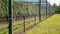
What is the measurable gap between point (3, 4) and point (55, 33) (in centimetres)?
490

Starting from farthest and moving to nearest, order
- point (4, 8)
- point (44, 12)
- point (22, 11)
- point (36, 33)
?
point (44, 12), point (22, 11), point (4, 8), point (36, 33)

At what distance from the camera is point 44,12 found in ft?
71.6

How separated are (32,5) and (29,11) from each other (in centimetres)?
69

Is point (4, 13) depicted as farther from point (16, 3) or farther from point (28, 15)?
point (28, 15)

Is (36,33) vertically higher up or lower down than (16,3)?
lower down

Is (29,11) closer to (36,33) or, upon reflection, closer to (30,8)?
(30,8)

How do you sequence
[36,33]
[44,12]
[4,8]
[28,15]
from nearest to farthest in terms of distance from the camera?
[36,33], [4,8], [28,15], [44,12]

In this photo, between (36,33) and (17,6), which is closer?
(36,33)

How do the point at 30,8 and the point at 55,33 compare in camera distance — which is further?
the point at 30,8

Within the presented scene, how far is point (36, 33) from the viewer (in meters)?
7.46

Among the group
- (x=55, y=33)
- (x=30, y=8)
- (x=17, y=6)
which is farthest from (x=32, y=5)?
(x=55, y=33)

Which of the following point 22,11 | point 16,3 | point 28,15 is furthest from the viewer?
point 28,15

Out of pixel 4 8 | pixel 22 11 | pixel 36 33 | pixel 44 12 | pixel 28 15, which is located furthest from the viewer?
pixel 44 12

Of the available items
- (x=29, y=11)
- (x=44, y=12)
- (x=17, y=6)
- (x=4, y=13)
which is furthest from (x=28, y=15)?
(x=44, y=12)
